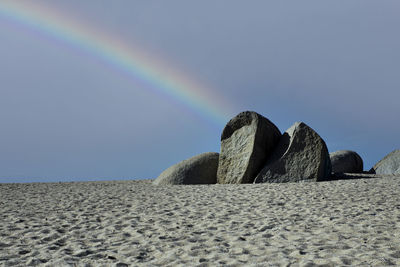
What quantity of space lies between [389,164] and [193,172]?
11.4m

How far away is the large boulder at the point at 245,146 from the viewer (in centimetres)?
1231

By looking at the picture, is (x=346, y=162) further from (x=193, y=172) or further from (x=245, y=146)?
(x=193, y=172)

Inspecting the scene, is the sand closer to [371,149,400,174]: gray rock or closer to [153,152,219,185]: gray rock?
[153,152,219,185]: gray rock

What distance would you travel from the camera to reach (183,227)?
20.4ft

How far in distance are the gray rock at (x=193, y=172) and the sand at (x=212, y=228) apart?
3.68 metres

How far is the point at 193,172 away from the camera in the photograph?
13773 mm

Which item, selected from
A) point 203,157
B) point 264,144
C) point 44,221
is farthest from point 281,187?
point 44,221

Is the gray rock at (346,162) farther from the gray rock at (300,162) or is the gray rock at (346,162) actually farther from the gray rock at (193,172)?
the gray rock at (193,172)

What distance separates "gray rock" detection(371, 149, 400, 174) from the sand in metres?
10.3

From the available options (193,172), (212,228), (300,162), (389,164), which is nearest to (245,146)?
(300,162)

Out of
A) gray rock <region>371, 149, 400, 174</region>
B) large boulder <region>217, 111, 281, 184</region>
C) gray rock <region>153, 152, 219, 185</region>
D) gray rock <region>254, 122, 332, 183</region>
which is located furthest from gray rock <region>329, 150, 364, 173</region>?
gray rock <region>153, 152, 219, 185</region>

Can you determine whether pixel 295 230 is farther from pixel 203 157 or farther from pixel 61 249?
pixel 203 157

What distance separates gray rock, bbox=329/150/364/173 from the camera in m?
18.0

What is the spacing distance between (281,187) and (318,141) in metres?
2.51
